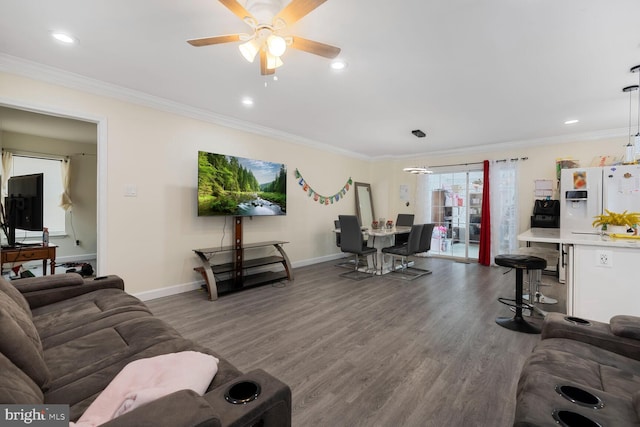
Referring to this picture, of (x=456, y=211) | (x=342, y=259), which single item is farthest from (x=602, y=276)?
(x=342, y=259)

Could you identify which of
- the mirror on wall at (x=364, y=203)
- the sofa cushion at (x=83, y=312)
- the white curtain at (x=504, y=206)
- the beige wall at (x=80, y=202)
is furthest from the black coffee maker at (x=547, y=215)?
the beige wall at (x=80, y=202)

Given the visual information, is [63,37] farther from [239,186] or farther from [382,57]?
[382,57]

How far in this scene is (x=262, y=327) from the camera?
278 centimetres

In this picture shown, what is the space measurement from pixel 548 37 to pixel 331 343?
3.06 m

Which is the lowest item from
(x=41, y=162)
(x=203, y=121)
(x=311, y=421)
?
(x=311, y=421)

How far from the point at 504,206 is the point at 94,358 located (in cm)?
652

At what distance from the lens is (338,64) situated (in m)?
2.71

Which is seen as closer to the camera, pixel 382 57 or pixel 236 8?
pixel 236 8

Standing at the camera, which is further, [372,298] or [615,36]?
[372,298]

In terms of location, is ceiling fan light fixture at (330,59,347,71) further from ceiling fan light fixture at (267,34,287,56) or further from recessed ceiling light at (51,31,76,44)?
recessed ceiling light at (51,31,76,44)

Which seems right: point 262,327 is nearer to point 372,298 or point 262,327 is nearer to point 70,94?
point 372,298

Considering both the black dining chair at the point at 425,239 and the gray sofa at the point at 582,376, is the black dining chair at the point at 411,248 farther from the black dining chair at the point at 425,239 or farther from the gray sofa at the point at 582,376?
the gray sofa at the point at 582,376

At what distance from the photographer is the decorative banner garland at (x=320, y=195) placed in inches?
218

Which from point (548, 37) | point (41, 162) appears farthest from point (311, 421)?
point (41, 162)
